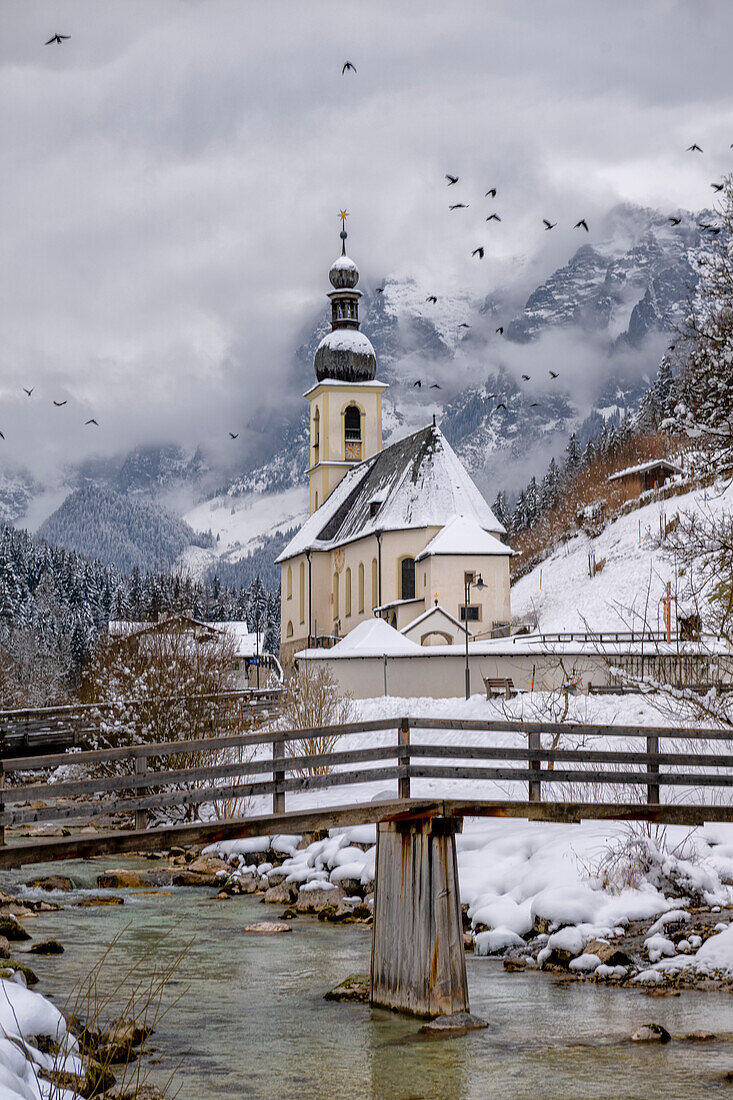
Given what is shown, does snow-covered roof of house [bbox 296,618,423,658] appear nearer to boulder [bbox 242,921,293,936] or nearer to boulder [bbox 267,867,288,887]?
boulder [bbox 267,867,288,887]

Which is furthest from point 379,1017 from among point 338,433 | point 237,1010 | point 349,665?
point 338,433

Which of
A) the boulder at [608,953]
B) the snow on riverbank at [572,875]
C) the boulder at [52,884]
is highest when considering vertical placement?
the snow on riverbank at [572,875]

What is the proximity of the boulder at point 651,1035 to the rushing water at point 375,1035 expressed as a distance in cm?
16

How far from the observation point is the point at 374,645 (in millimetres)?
52219

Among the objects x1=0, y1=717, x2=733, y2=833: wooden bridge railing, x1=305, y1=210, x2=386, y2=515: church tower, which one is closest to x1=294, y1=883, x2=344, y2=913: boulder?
x1=0, y1=717, x2=733, y2=833: wooden bridge railing

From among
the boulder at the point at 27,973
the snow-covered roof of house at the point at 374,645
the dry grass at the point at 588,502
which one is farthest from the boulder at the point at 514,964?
the dry grass at the point at 588,502

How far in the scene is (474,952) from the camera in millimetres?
18969

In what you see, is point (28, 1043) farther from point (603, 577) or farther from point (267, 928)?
point (603, 577)

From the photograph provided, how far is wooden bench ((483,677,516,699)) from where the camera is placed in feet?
136

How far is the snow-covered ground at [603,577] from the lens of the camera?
77625 mm

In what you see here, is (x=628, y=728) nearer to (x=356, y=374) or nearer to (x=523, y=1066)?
(x=523, y=1066)

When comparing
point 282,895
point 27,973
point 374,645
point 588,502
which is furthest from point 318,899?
point 588,502

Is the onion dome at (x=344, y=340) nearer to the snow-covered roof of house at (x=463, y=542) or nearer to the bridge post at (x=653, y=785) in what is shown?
the snow-covered roof of house at (x=463, y=542)

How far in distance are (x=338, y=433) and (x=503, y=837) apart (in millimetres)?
63672
